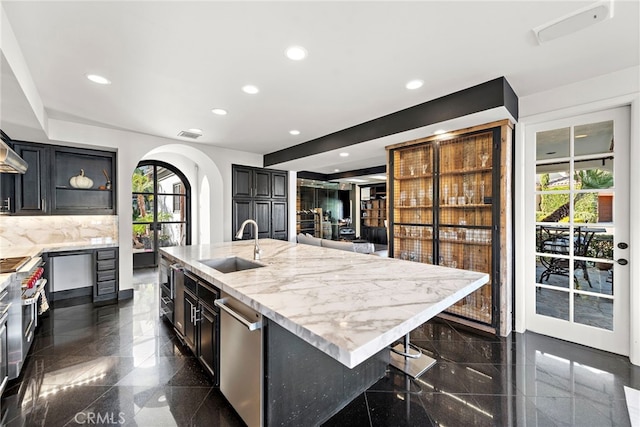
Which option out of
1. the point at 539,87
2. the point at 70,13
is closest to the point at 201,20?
the point at 70,13

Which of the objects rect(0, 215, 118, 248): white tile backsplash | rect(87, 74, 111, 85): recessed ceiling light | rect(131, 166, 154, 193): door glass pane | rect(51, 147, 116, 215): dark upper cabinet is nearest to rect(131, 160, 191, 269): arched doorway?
rect(131, 166, 154, 193): door glass pane

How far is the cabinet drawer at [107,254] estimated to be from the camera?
397cm

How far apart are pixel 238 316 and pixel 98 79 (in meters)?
2.51

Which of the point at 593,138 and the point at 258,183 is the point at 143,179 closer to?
the point at 258,183

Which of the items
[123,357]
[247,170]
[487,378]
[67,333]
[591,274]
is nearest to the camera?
[487,378]

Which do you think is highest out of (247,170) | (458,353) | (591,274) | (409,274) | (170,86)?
(170,86)

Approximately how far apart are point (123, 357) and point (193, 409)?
1.12 metres

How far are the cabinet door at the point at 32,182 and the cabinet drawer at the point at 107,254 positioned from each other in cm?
87

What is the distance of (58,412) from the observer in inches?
71.7

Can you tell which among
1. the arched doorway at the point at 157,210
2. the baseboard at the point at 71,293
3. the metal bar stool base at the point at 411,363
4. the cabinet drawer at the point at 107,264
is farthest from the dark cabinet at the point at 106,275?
the metal bar stool base at the point at 411,363

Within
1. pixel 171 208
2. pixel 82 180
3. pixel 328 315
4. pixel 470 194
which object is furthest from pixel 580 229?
pixel 171 208

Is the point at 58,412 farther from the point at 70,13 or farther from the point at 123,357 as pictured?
the point at 70,13

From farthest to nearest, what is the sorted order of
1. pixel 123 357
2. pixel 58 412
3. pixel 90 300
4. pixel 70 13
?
pixel 90 300
pixel 123 357
pixel 58 412
pixel 70 13

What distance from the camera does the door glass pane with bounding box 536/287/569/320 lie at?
2.86m
